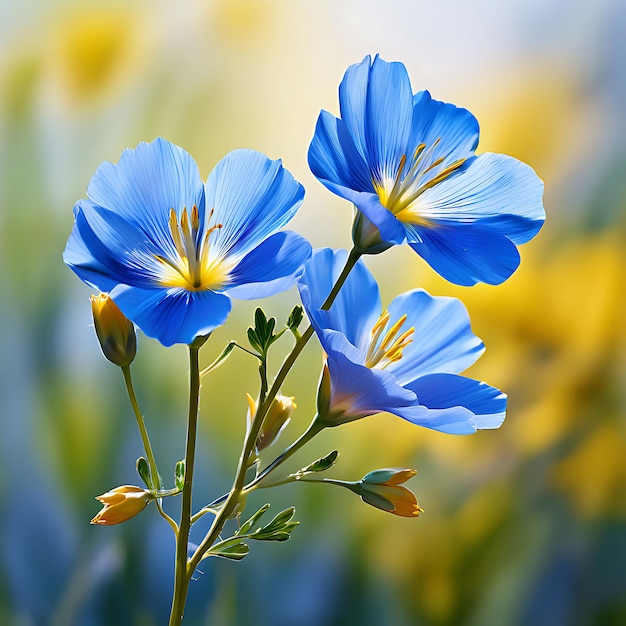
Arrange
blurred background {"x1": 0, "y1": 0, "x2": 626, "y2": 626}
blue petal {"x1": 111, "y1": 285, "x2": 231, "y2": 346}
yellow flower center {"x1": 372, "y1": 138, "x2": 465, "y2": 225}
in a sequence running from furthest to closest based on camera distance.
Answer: blurred background {"x1": 0, "y1": 0, "x2": 626, "y2": 626} → yellow flower center {"x1": 372, "y1": 138, "x2": 465, "y2": 225} → blue petal {"x1": 111, "y1": 285, "x2": 231, "y2": 346}

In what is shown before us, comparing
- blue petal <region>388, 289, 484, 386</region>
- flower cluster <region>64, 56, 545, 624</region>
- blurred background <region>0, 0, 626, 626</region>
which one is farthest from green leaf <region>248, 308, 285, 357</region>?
blurred background <region>0, 0, 626, 626</region>

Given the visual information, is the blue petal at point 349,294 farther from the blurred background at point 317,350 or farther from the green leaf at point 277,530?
the blurred background at point 317,350

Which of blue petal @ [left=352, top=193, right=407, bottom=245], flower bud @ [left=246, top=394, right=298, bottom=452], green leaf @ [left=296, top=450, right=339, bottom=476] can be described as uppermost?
blue petal @ [left=352, top=193, right=407, bottom=245]

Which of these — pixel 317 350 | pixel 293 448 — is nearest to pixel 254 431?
pixel 293 448

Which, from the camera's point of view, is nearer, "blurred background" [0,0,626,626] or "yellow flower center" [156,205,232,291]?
"yellow flower center" [156,205,232,291]

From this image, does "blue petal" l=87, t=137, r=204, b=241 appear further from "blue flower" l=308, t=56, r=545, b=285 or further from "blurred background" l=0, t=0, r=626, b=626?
"blurred background" l=0, t=0, r=626, b=626

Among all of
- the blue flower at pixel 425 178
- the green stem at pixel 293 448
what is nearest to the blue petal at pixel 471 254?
the blue flower at pixel 425 178

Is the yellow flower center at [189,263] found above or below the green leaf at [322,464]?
above

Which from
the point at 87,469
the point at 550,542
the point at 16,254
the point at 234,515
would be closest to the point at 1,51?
the point at 16,254

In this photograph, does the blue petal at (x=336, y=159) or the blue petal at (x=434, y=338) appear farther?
the blue petal at (x=434, y=338)
